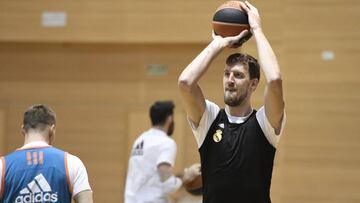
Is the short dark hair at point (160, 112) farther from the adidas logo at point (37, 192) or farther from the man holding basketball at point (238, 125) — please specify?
the adidas logo at point (37, 192)

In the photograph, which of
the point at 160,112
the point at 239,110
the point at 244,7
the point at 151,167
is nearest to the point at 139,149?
the point at 151,167

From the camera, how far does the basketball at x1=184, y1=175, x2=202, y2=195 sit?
700cm

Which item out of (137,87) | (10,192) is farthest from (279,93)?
(137,87)

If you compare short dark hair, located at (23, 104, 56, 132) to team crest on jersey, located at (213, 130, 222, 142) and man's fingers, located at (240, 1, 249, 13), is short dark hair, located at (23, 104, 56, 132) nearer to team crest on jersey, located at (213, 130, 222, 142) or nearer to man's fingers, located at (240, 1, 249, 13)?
team crest on jersey, located at (213, 130, 222, 142)

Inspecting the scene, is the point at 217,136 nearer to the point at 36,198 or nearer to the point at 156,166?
the point at 36,198

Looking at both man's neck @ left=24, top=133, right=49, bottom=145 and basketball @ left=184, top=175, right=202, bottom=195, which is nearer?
man's neck @ left=24, top=133, right=49, bottom=145

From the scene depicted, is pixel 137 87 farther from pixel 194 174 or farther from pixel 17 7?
pixel 194 174

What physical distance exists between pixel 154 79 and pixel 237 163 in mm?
5099

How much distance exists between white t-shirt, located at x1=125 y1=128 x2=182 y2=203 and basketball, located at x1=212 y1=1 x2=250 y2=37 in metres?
2.78

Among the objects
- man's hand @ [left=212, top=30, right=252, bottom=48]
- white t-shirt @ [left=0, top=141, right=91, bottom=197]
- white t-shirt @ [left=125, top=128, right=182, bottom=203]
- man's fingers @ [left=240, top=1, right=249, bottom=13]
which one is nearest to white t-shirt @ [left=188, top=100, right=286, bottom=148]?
man's hand @ [left=212, top=30, right=252, bottom=48]

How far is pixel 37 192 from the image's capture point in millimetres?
4359

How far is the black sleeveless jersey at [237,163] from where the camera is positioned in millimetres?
4285

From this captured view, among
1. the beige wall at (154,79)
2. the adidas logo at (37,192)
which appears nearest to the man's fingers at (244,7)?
the adidas logo at (37,192)

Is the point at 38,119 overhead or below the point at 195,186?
overhead
